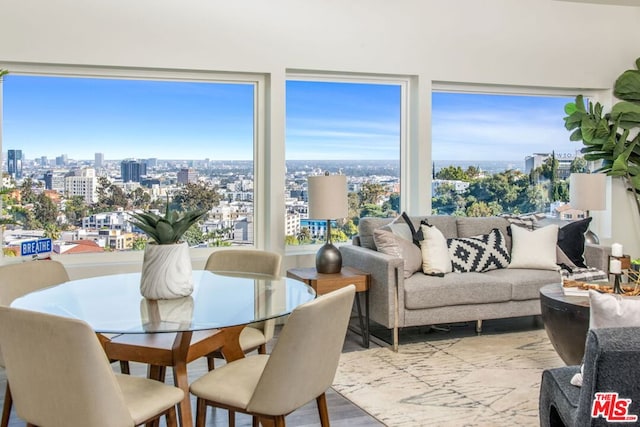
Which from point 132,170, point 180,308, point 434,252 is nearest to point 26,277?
point 180,308

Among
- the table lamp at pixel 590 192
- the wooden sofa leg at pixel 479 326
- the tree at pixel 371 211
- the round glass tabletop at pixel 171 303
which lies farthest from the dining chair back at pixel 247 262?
the table lamp at pixel 590 192

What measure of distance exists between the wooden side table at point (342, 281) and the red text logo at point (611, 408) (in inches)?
104

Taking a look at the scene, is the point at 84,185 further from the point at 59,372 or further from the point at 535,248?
the point at 535,248

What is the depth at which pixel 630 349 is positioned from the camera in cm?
186

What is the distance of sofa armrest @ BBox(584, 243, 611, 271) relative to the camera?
17.0ft

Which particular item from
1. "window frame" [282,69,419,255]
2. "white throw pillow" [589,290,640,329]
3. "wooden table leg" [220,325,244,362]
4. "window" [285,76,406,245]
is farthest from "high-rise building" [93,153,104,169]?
"white throw pillow" [589,290,640,329]

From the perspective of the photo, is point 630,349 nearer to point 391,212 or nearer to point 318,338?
point 318,338

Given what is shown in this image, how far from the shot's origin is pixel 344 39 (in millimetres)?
5387

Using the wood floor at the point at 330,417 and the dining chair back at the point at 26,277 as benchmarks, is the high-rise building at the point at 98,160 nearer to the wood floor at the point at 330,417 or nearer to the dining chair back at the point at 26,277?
the dining chair back at the point at 26,277

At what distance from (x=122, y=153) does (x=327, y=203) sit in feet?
5.92

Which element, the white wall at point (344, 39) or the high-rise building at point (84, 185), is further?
the high-rise building at point (84, 185)

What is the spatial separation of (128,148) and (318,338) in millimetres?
3436

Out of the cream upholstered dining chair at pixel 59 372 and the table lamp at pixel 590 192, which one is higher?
the table lamp at pixel 590 192

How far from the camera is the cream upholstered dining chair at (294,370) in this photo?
221 cm
